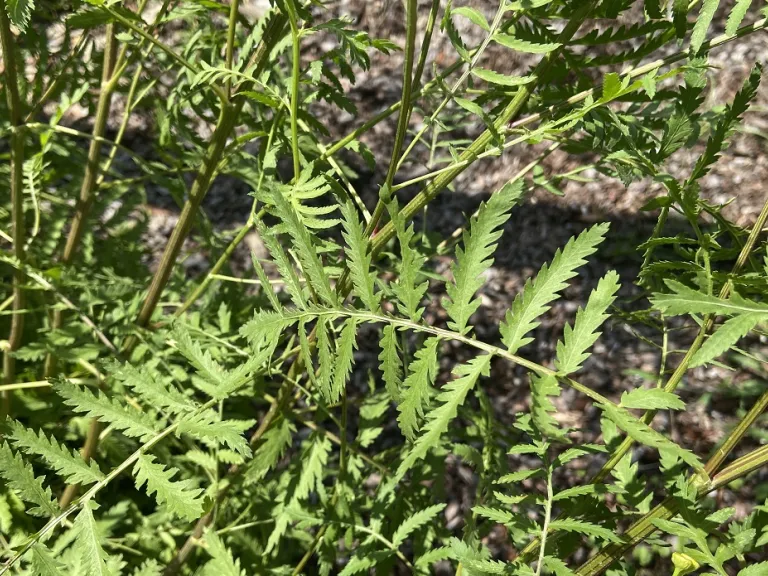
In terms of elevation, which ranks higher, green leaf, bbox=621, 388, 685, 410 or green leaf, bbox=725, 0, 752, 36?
green leaf, bbox=725, 0, 752, 36

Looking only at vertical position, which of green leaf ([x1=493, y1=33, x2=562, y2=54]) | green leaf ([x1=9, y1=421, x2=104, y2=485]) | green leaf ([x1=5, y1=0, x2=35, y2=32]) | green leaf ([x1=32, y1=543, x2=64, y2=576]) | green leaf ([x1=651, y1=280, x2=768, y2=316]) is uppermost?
green leaf ([x1=5, y1=0, x2=35, y2=32])

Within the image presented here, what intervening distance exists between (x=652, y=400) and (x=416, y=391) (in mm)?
300

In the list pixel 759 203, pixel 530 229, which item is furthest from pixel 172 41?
pixel 759 203

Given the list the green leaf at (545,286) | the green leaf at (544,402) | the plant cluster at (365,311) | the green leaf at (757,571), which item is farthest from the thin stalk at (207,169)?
the green leaf at (757,571)

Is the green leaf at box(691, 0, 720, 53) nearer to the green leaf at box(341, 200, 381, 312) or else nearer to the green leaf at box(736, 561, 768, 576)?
the green leaf at box(341, 200, 381, 312)

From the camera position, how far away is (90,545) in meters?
0.93

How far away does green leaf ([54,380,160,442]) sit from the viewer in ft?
3.31

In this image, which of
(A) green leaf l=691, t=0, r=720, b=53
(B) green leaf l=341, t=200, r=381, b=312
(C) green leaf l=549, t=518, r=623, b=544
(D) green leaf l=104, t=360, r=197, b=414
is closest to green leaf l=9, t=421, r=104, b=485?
(D) green leaf l=104, t=360, r=197, b=414

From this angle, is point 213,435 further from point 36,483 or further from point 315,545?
point 315,545

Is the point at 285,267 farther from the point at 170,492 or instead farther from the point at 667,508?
the point at 667,508

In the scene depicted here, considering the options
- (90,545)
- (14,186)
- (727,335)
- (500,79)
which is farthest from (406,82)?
(14,186)

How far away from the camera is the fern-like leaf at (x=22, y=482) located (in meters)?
0.93

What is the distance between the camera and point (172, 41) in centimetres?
419

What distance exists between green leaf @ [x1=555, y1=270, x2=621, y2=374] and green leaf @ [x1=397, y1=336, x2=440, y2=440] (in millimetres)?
169
